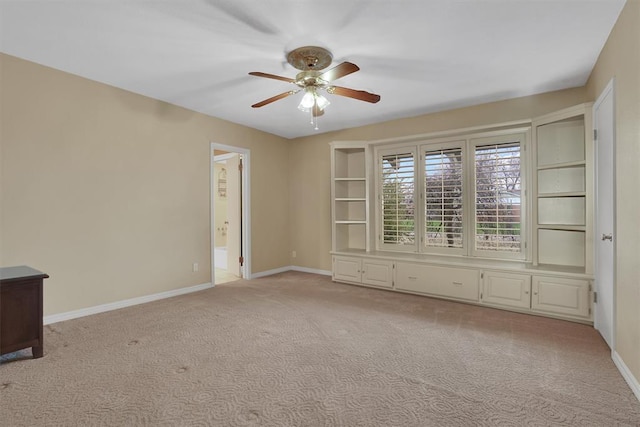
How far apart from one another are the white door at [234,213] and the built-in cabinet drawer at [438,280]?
9.17 feet

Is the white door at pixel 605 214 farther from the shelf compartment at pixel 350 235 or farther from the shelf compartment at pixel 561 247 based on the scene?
the shelf compartment at pixel 350 235

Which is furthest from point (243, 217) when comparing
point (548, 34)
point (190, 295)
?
point (548, 34)

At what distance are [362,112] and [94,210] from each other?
3596mm

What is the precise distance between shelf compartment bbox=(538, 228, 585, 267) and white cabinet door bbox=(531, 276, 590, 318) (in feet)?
1.68

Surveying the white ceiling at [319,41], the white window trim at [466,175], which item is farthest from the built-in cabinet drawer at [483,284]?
the white ceiling at [319,41]

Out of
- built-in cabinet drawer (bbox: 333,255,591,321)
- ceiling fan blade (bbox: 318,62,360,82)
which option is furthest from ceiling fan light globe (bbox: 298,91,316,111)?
built-in cabinet drawer (bbox: 333,255,591,321)

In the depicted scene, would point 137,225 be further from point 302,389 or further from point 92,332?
point 302,389

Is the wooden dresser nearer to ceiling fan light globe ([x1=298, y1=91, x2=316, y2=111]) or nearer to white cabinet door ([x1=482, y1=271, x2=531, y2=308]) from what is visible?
ceiling fan light globe ([x1=298, y1=91, x2=316, y2=111])

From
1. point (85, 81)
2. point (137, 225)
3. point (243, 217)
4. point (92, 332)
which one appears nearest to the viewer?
point (92, 332)

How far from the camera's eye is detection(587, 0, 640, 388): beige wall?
196 cm

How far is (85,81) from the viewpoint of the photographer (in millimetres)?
3420

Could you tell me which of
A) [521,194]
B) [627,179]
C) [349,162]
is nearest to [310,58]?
[627,179]

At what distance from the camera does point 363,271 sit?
15.6 ft

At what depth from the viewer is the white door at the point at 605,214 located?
2.50 meters
